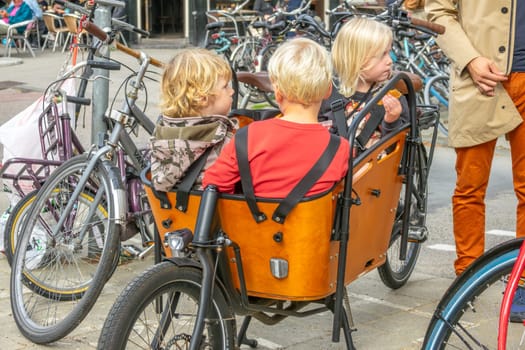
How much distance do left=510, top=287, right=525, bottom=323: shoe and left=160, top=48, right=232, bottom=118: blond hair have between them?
132 centimetres

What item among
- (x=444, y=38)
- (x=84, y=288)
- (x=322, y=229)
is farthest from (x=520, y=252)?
(x=84, y=288)

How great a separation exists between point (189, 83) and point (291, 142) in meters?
0.55

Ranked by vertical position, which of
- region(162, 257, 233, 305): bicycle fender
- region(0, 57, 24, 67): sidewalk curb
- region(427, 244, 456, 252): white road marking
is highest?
region(162, 257, 233, 305): bicycle fender

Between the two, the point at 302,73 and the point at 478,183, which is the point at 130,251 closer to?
the point at 478,183

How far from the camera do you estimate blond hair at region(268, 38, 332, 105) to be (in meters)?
3.32

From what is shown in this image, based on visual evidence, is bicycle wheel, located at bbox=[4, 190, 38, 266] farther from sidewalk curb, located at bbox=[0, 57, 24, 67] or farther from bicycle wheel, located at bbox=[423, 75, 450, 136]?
sidewalk curb, located at bbox=[0, 57, 24, 67]

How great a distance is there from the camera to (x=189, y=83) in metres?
3.61

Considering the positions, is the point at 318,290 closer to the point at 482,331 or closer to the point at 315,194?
the point at 315,194

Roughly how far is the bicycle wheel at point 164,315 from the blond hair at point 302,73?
2.29 feet

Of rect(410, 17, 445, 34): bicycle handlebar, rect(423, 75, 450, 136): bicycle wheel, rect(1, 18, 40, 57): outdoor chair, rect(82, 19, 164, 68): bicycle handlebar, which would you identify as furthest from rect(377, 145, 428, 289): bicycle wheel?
rect(1, 18, 40, 57): outdoor chair

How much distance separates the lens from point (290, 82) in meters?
3.33

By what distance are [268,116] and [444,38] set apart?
0.96 meters

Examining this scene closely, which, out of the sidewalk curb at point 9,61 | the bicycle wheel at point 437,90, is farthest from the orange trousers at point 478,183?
the sidewalk curb at point 9,61

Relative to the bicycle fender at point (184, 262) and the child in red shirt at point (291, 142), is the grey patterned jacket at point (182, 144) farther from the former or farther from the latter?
the bicycle fender at point (184, 262)
